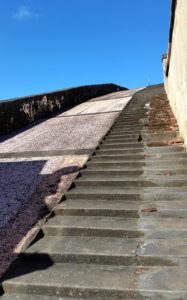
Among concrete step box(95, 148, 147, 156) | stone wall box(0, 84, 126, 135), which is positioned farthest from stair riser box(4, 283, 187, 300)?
stone wall box(0, 84, 126, 135)

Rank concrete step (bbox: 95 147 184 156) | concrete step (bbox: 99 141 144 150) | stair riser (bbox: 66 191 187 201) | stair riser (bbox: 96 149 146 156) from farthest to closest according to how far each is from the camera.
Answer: concrete step (bbox: 99 141 144 150) → stair riser (bbox: 96 149 146 156) → concrete step (bbox: 95 147 184 156) → stair riser (bbox: 66 191 187 201)

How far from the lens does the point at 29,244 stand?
3.51 m

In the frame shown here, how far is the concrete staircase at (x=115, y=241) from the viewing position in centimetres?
279

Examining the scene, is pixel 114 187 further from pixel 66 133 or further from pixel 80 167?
pixel 66 133

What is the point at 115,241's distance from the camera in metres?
3.48

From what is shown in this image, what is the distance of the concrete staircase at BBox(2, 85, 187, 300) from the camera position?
2.79m

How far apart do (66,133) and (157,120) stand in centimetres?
308

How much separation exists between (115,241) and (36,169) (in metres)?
3.13

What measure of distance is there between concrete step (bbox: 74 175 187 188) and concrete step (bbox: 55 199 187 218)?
1.79ft

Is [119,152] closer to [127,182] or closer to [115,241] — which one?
[127,182]

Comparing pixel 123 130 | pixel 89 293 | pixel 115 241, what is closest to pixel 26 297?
pixel 89 293

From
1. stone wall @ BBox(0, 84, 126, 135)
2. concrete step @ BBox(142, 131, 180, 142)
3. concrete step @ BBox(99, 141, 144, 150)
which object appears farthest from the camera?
stone wall @ BBox(0, 84, 126, 135)

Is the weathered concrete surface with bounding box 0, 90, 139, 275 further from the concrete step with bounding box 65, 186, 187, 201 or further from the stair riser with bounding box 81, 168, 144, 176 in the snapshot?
the concrete step with bounding box 65, 186, 187, 201

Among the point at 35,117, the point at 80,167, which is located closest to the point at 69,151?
the point at 80,167
